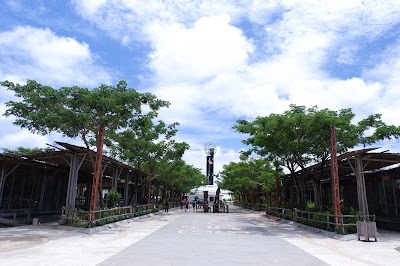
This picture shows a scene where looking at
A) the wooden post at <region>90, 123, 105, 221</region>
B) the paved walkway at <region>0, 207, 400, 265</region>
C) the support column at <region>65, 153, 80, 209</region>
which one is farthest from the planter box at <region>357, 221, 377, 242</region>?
the support column at <region>65, 153, 80, 209</region>

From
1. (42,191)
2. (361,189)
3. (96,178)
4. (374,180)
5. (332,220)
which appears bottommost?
(332,220)

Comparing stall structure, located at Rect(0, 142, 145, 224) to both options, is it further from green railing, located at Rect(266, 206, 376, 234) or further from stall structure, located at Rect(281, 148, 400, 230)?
stall structure, located at Rect(281, 148, 400, 230)

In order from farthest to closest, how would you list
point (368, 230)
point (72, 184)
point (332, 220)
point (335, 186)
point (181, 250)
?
point (72, 184)
point (332, 220)
point (335, 186)
point (368, 230)
point (181, 250)

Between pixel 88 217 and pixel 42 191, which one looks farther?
pixel 42 191

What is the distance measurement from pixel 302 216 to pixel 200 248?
11702mm

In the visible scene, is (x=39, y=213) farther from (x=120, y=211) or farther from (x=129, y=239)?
(x=129, y=239)

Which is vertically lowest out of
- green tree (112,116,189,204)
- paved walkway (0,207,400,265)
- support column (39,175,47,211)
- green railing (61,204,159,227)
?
paved walkway (0,207,400,265)

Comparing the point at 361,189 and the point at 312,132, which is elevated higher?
the point at 312,132

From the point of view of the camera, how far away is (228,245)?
1152 cm

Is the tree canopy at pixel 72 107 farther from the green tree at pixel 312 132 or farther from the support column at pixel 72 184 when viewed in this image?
the green tree at pixel 312 132

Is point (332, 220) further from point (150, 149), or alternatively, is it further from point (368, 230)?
point (150, 149)

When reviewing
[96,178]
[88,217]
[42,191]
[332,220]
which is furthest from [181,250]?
[42,191]

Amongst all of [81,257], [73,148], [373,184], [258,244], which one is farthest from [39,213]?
[373,184]

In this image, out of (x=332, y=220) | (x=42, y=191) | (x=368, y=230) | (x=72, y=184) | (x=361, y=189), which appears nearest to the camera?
(x=368, y=230)
